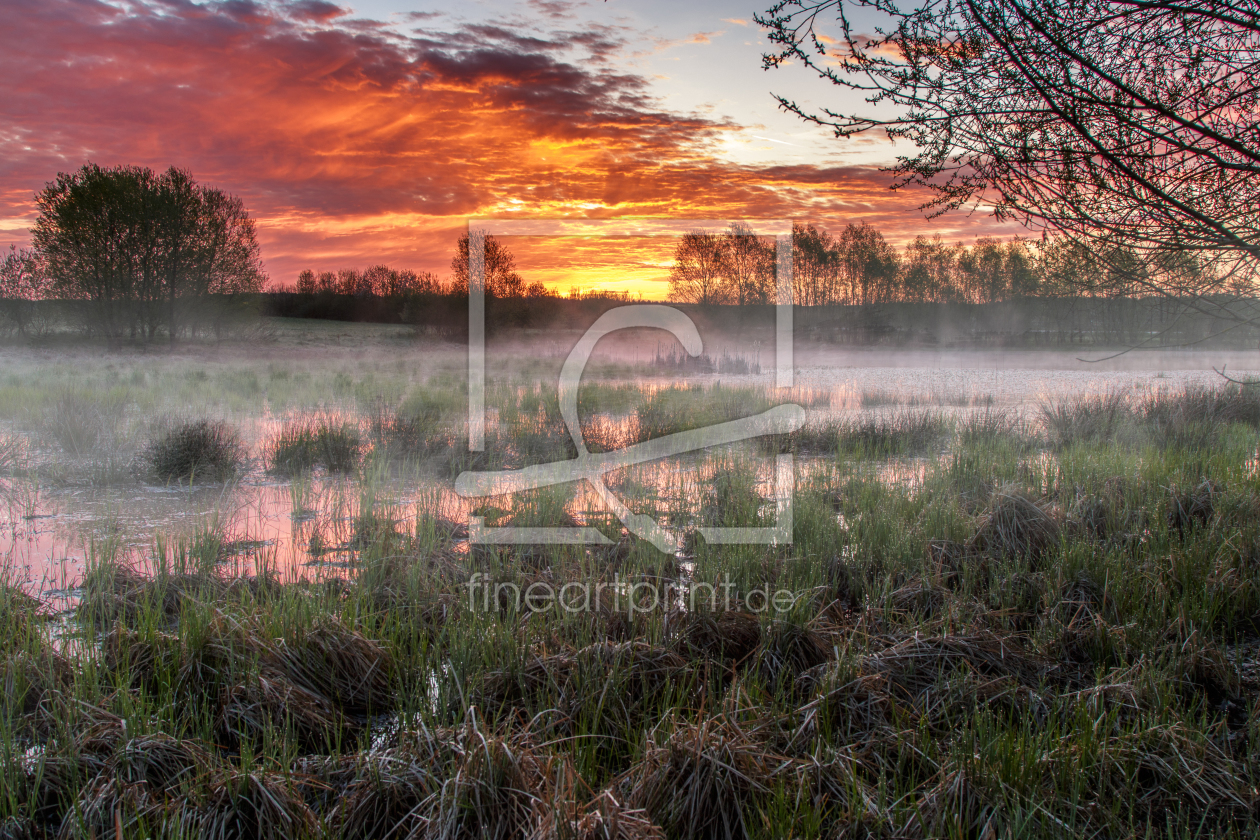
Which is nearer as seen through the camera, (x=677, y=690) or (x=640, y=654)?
(x=677, y=690)

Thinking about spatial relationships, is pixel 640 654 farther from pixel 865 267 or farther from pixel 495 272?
pixel 865 267

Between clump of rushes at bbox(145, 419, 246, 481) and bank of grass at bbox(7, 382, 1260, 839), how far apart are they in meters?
3.22

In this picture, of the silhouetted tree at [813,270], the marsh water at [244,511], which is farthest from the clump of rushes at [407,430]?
the silhouetted tree at [813,270]

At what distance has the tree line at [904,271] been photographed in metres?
5.01

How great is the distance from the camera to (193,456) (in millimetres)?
8070

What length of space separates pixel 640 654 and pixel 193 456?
7006 millimetres

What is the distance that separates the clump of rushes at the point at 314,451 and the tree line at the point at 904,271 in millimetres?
7496

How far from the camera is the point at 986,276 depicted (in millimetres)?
67438

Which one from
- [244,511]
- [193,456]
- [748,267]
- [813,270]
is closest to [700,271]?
[748,267]

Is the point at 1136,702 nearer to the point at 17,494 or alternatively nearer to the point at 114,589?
the point at 114,589

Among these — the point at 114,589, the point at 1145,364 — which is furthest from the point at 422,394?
the point at 1145,364

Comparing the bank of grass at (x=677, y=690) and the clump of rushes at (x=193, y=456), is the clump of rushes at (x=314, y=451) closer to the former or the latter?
the clump of rushes at (x=193, y=456)

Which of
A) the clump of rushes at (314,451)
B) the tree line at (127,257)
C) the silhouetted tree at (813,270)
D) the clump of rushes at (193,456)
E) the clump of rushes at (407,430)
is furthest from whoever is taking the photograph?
the silhouetted tree at (813,270)

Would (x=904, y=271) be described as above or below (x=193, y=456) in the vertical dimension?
above
